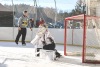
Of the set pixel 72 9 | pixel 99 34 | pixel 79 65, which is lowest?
pixel 79 65

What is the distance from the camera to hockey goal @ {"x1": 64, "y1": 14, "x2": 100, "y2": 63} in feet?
26.1

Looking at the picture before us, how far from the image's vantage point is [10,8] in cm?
1477

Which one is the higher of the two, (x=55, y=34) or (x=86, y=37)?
(x=86, y=37)

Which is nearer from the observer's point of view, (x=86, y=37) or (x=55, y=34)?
(x=86, y=37)

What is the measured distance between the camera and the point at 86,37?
9.04 metres

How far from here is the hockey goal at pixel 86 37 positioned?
7953 mm

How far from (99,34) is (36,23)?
538cm

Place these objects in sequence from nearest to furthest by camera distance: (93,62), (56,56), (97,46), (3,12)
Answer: (93,62) → (56,56) → (97,46) → (3,12)

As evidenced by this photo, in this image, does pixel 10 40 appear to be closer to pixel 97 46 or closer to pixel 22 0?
pixel 22 0

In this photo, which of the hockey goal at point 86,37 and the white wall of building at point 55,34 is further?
the white wall of building at point 55,34

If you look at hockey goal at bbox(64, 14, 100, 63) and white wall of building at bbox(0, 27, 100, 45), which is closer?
hockey goal at bbox(64, 14, 100, 63)

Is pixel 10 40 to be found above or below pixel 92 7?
below

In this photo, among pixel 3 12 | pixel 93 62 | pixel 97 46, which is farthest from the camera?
pixel 3 12

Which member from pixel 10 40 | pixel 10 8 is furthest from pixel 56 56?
pixel 10 8
